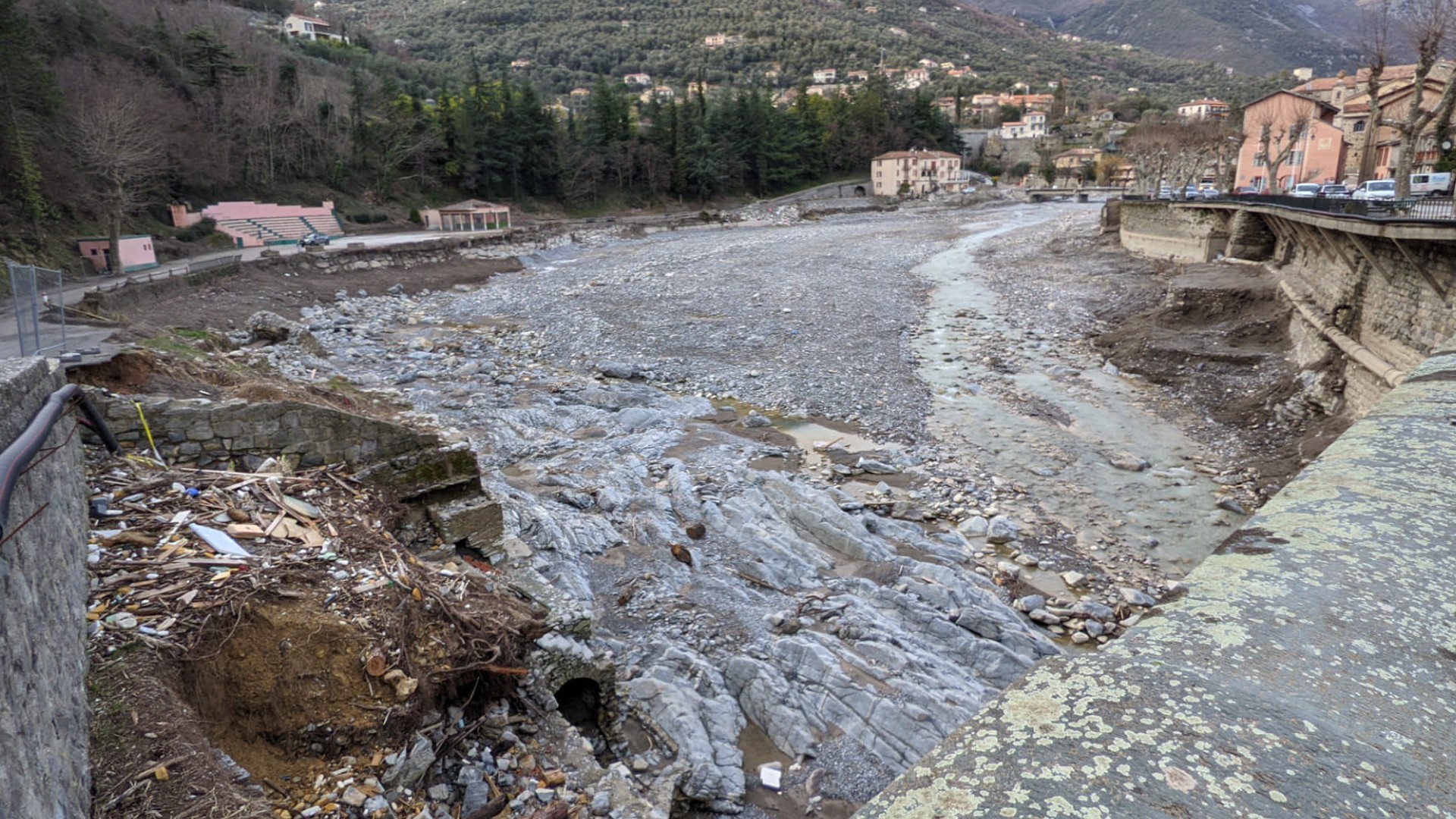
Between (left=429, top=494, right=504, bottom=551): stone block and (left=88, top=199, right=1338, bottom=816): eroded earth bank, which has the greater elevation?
(left=429, top=494, right=504, bottom=551): stone block

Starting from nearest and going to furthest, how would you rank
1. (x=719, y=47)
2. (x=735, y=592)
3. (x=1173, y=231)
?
1. (x=735, y=592)
2. (x=1173, y=231)
3. (x=719, y=47)

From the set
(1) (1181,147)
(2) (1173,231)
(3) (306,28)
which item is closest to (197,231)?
(2) (1173,231)

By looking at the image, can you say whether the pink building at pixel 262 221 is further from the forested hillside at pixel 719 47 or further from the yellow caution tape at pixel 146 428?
the forested hillside at pixel 719 47

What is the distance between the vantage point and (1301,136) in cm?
4959

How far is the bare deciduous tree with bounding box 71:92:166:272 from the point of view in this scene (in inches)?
1031

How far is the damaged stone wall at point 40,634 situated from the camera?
2.67m

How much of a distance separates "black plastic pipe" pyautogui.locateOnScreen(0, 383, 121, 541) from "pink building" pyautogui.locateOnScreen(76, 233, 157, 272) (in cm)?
2668

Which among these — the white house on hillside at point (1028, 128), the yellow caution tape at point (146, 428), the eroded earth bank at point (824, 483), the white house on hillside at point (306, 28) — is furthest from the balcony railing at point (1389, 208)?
the white house on hillside at point (1028, 128)

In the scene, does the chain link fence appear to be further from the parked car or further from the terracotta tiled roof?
the terracotta tiled roof

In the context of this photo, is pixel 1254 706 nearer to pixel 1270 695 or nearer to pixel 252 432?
pixel 1270 695

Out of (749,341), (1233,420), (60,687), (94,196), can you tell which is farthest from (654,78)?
(60,687)

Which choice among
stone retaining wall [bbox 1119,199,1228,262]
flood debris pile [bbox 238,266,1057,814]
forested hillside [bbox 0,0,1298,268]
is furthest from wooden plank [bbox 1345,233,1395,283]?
forested hillside [bbox 0,0,1298,268]

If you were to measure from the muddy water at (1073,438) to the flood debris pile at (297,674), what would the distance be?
7602 mm

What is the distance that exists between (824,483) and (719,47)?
151 meters
